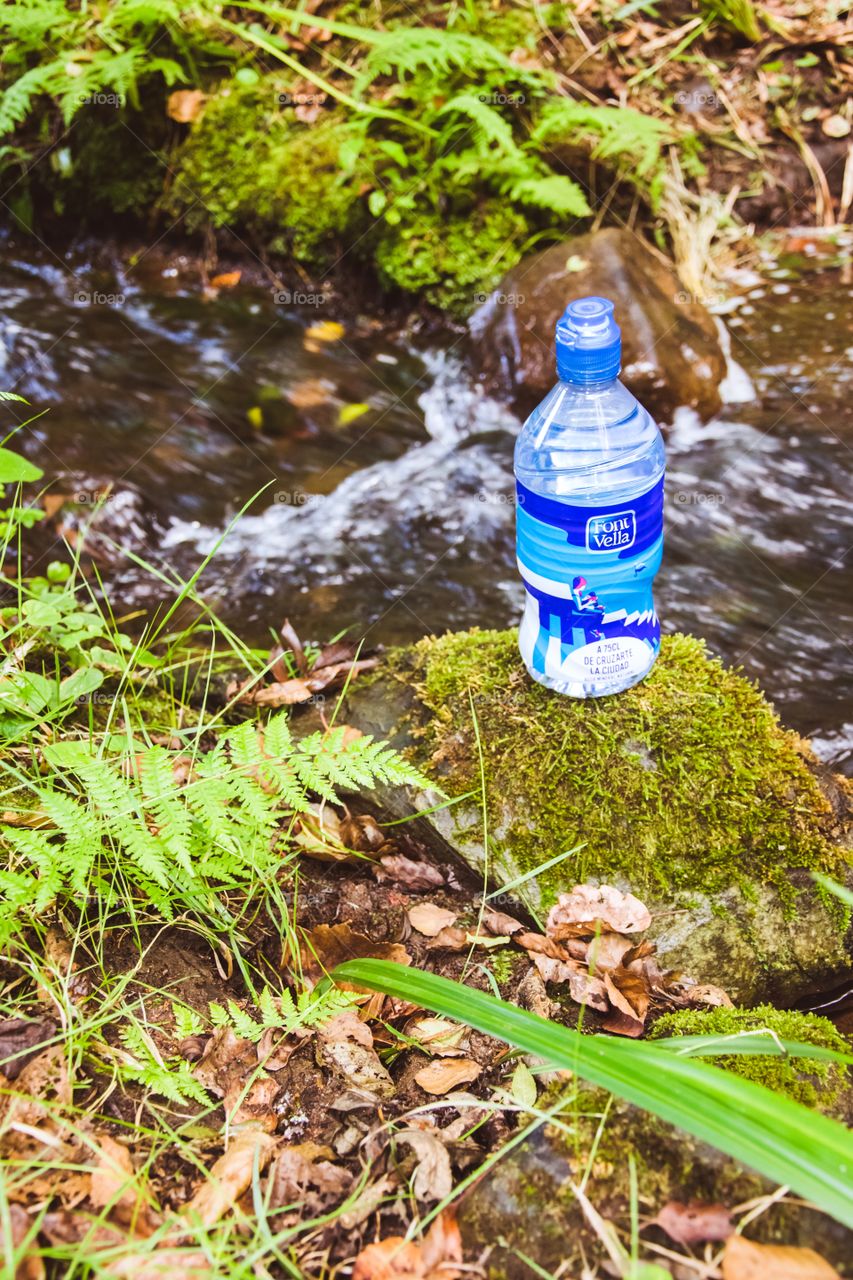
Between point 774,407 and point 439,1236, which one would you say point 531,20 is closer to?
point 774,407

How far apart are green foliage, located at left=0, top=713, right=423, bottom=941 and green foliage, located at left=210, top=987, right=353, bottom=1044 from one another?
0.96 feet

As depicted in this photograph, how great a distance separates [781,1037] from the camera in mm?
2055

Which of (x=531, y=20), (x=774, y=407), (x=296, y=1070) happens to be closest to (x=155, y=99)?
(x=531, y=20)

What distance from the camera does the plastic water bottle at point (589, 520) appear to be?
237 cm

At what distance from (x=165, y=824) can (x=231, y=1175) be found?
0.75 metres

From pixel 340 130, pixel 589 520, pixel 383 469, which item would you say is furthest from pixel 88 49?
pixel 589 520

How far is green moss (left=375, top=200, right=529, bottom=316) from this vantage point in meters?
5.73

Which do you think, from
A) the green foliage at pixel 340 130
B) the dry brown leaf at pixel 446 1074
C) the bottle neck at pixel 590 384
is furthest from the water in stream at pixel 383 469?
the dry brown leaf at pixel 446 1074

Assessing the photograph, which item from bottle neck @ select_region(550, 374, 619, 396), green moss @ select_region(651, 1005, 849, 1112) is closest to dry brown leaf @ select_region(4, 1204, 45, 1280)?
green moss @ select_region(651, 1005, 849, 1112)

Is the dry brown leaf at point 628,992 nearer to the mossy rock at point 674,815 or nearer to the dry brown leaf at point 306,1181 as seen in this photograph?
the mossy rock at point 674,815

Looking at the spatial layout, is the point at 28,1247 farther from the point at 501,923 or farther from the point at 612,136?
the point at 612,136

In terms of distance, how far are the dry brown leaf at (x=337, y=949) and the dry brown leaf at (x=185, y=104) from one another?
19.5ft

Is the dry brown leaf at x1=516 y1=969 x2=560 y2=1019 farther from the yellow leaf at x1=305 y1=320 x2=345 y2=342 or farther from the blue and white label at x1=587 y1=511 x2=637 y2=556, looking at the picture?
the yellow leaf at x1=305 y1=320 x2=345 y2=342

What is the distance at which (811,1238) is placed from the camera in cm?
159
